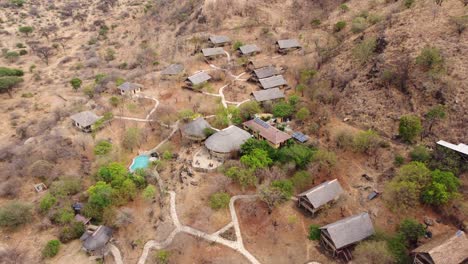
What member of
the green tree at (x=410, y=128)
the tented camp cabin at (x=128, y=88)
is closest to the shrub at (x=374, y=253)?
the green tree at (x=410, y=128)

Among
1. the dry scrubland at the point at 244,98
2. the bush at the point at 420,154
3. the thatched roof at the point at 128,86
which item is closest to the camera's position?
the dry scrubland at the point at 244,98

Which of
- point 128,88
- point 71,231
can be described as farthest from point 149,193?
point 128,88

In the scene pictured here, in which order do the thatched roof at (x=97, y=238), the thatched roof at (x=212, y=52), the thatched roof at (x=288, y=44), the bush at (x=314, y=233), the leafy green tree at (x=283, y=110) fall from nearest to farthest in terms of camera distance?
the bush at (x=314, y=233), the thatched roof at (x=97, y=238), the leafy green tree at (x=283, y=110), the thatched roof at (x=288, y=44), the thatched roof at (x=212, y=52)

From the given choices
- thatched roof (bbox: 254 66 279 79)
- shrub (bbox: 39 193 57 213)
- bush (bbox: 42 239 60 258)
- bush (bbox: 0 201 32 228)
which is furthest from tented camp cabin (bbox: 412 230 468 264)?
bush (bbox: 0 201 32 228)

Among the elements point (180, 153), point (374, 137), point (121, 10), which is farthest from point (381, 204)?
point (121, 10)

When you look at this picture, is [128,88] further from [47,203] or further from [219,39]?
[47,203]

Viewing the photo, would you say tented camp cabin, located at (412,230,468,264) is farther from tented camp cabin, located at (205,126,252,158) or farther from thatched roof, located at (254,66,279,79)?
thatched roof, located at (254,66,279,79)

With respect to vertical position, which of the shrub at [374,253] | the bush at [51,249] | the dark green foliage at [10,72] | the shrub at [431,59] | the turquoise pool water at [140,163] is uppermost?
the shrub at [431,59]

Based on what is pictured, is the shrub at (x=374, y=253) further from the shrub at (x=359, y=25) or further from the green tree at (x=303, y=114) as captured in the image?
the shrub at (x=359, y=25)
